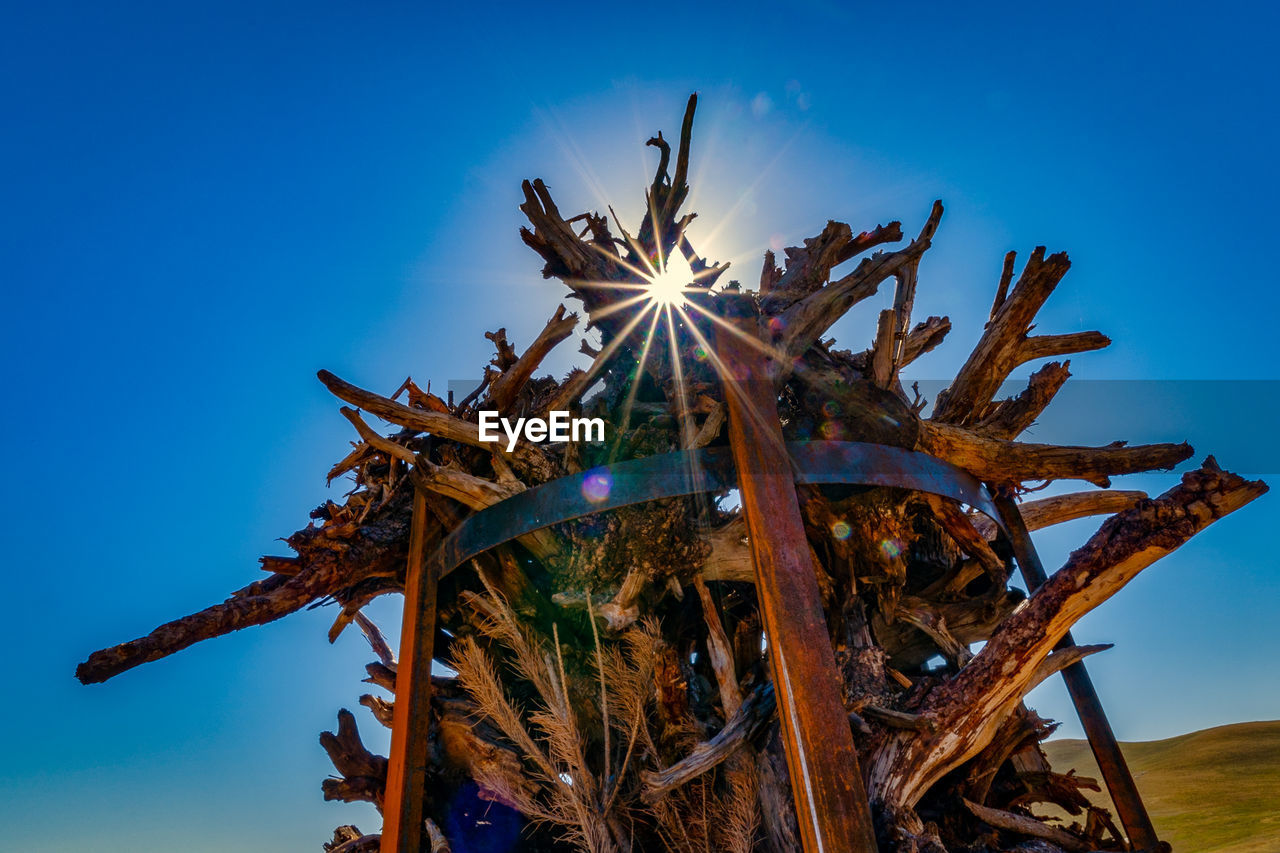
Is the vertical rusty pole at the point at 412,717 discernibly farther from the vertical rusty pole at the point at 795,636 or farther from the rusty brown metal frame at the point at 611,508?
the vertical rusty pole at the point at 795,636

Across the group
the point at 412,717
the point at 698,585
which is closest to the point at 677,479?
the point at 698,585

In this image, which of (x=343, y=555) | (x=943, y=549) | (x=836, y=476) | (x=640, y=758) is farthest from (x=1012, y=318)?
(x=343, y=555)

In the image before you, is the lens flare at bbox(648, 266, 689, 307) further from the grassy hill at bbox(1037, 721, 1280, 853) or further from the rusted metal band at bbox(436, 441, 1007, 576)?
the grassy hill at bbox(1037, 721, 1280, 853)

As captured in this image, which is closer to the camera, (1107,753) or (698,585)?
(1107,753)

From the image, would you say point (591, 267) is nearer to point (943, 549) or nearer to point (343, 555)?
point (343, 555)

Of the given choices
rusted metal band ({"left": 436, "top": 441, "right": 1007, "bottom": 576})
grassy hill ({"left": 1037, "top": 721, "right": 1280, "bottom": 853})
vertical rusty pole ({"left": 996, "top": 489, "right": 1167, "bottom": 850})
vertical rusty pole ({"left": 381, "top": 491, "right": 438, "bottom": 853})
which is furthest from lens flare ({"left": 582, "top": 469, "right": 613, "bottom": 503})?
grassy hill ({"left": 1037, "top": 721, "right": 1280, "bottom": 853})

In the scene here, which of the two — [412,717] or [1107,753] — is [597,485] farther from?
[1107,753]
